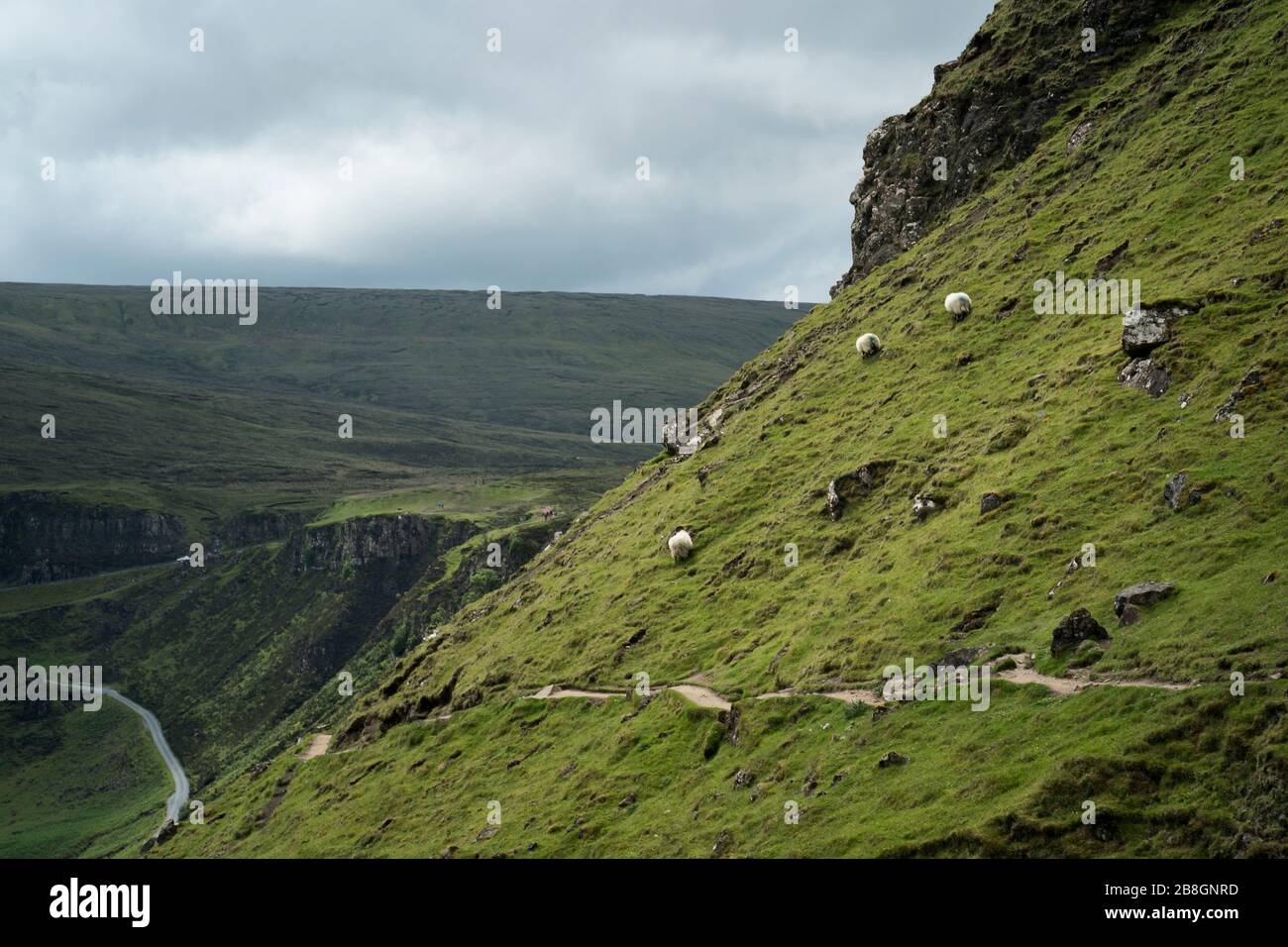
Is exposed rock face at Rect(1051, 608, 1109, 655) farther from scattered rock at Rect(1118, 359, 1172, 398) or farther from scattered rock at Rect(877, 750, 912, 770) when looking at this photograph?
scattered rock at Rect(1118, 359, 1172, 398)

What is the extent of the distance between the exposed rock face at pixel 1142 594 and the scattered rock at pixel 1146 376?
14.5 metres

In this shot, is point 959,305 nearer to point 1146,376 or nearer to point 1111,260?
point 1111,260

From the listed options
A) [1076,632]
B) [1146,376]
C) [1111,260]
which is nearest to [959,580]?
[1076,632]

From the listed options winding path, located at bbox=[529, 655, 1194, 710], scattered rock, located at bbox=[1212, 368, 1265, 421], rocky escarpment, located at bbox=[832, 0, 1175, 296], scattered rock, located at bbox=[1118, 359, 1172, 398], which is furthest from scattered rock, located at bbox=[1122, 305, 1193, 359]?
rocky escarpment, located at bbox=[832, 0, 1175, 296]

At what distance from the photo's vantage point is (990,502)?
46594 mm

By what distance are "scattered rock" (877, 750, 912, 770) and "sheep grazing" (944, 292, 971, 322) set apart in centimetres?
4241

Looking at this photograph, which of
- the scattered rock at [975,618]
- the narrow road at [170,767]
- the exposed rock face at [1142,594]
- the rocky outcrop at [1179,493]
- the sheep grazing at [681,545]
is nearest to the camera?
the exposed rock face at [1142,594]

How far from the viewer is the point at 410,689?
263 feet

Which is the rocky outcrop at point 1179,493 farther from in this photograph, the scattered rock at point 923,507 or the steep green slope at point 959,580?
the scattered rock at point 923,507

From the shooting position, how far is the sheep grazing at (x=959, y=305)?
230ft

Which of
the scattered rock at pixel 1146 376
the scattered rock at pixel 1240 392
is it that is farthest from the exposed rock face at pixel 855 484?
the scattered rock at pixel 1240 392

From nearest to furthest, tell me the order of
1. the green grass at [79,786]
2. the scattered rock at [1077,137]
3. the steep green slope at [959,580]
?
1. the steep green slope at [959,580]
2. the scattered rock at [1077,137]
3. the green grass at [79,786]

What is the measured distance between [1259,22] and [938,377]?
35.3 metres
